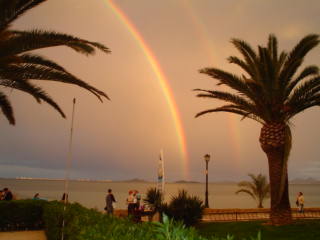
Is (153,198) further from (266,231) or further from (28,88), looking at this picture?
(28,88)

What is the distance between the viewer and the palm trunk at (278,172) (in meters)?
16.1

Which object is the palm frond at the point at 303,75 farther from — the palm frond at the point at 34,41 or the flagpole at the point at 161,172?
the palm frond at the point at 34,41

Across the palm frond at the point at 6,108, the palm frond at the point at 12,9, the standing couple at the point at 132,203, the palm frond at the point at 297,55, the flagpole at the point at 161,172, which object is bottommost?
the standing couple at the point at 132,203

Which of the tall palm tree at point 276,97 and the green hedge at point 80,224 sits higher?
the tall palm tree at point 276,97

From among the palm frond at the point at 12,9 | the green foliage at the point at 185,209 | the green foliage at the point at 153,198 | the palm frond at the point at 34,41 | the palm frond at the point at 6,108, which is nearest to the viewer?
the palm frond at the point at 12,9

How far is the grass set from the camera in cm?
1364

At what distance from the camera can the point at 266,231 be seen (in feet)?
48.7

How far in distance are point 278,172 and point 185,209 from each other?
496 cm

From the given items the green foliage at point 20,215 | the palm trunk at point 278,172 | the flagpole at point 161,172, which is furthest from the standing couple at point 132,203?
the palm trunk at point 278,172

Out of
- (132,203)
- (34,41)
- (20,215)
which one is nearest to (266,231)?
(132,203)

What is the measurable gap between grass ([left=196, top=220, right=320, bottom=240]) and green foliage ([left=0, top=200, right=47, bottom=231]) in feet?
25.9

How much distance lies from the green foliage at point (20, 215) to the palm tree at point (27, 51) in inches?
280

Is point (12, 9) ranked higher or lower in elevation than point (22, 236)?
higher

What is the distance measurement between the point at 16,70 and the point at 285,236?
1194 centimetres
